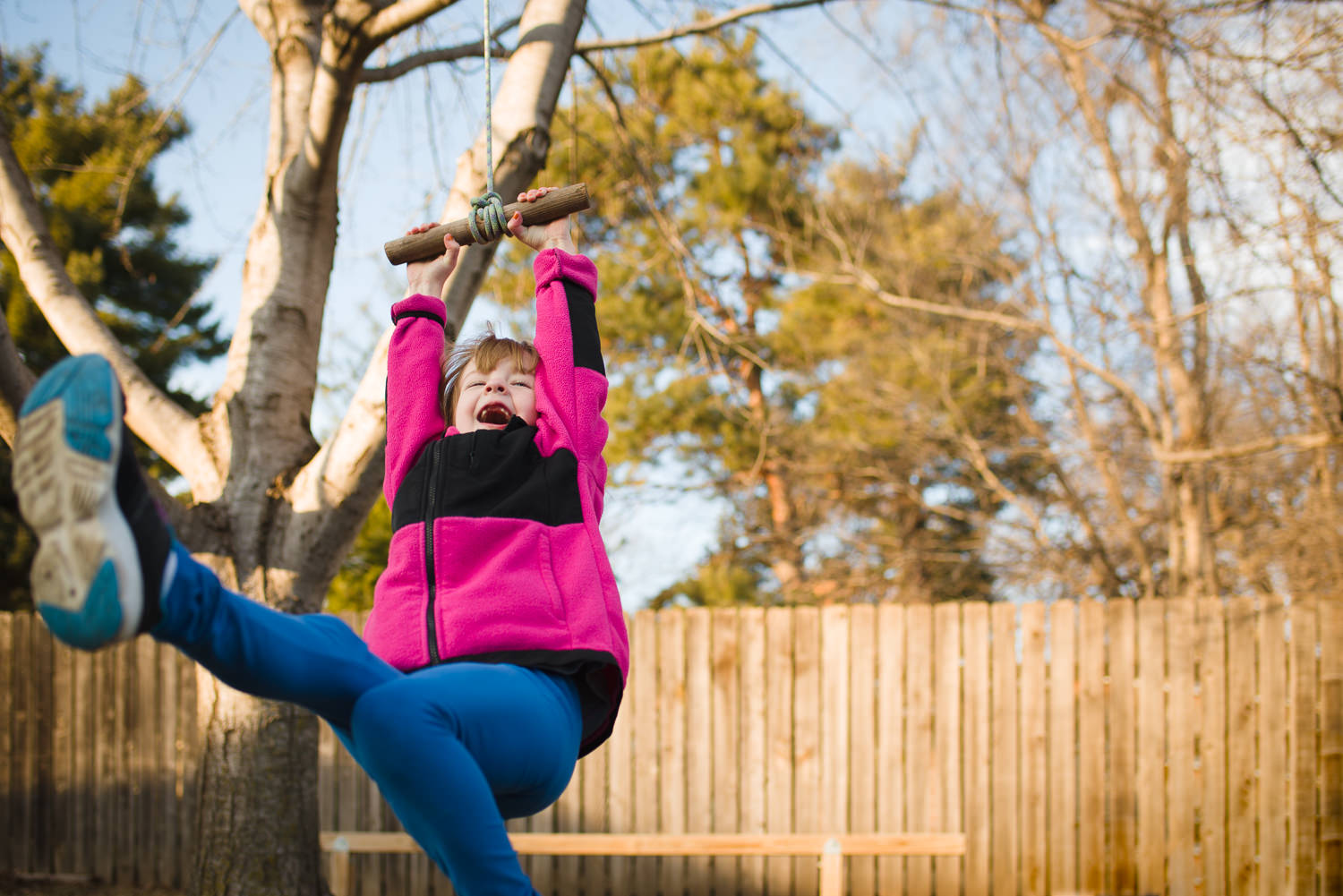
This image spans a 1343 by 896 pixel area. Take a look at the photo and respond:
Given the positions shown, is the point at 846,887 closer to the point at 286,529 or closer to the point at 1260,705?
the point at 1260,705

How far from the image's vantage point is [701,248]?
38.7 ft

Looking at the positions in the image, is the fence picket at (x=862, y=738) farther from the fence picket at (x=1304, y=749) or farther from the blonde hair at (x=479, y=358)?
the blonde hair at (x=479, y=358)

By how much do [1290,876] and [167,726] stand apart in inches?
232

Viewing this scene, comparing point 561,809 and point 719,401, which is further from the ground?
point 719,401

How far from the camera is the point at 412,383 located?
2.15 metres

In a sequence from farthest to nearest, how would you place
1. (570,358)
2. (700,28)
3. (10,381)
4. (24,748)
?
1. (24,748)
2. (700,28)
3. (10,381)
4. (570,358)

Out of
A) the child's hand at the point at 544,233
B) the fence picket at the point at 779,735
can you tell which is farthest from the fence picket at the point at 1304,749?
the child's hand at the point at 544,233

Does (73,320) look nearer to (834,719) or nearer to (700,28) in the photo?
(700,28)

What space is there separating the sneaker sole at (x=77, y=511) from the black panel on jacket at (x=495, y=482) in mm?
661

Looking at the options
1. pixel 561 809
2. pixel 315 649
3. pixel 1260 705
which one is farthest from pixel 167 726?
pixel 1260 705

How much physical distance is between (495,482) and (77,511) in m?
0.76

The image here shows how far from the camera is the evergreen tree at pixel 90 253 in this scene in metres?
11.4

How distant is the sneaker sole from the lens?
1232mm

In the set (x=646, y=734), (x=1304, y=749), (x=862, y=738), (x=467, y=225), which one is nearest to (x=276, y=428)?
(x=467, y=225)
